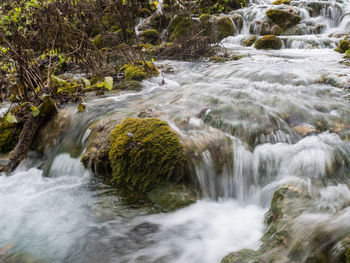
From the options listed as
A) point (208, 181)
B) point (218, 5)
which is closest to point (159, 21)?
point (218, 5)

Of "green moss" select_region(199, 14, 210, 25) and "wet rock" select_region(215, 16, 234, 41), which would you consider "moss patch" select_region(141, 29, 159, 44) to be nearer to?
"green moss" select_region(199, 14, 210, 25)

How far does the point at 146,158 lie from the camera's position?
3.04 m

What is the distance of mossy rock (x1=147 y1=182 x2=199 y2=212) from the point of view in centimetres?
280

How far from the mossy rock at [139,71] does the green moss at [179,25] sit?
6.84m

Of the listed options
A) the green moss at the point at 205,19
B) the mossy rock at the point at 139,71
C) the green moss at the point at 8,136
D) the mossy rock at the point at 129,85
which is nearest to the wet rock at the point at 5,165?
the green moss at the point at 8,136

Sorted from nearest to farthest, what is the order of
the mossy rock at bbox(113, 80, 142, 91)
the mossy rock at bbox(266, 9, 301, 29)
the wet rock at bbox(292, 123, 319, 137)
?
the wet rock at bbox(292, 123, 319, 137)
the mossy rock at bbox(113, 80, 142, 91)
the mossy rock at bbox(266, 9, 301, 29)

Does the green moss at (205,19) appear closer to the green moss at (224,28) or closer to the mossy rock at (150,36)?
the green moss at (224,28)

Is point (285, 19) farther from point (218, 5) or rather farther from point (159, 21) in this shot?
point (159, 21)

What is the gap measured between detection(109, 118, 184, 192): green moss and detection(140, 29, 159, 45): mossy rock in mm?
11287

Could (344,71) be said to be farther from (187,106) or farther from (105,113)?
(105,113)

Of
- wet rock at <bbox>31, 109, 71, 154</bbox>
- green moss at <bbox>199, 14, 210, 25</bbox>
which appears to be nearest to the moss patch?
green moss at <bbox>199, 14, 210, 25</bbox>

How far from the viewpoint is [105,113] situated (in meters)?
4.49

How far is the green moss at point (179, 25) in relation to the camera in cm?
1325

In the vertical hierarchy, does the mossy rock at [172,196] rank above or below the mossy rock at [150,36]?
below
